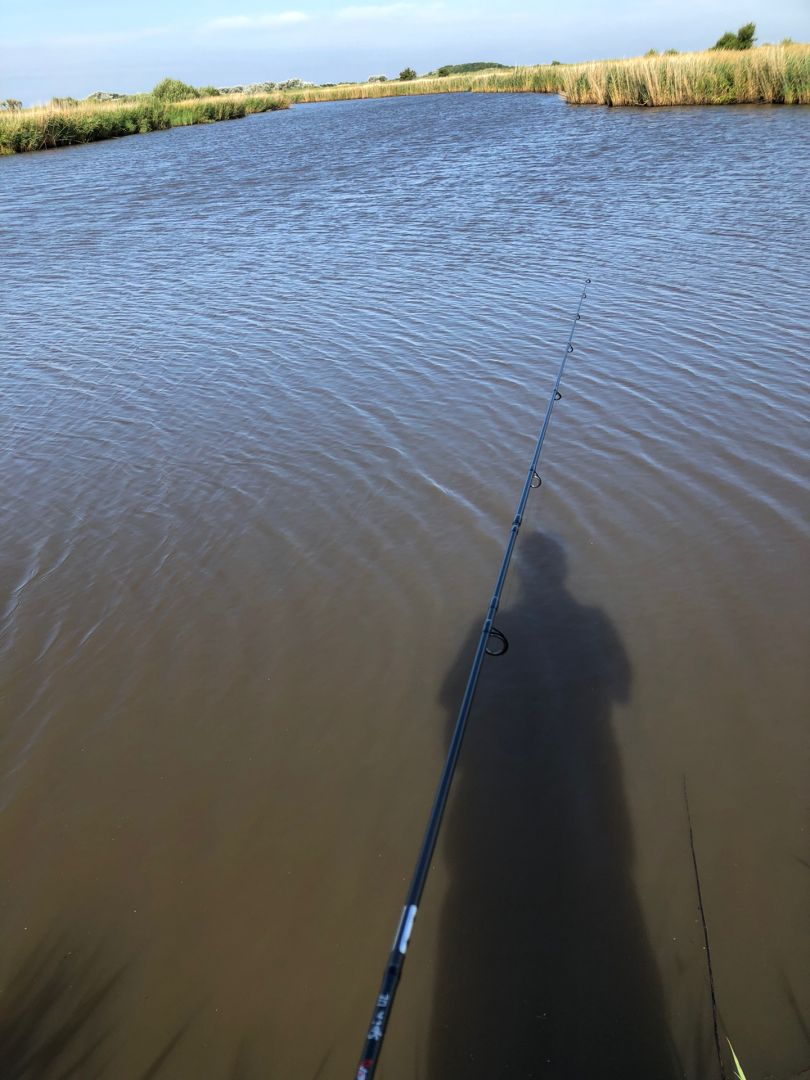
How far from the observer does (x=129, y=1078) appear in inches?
101

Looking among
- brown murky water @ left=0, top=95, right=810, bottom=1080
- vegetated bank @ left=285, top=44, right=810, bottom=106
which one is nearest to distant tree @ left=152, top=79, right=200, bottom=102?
vegetated bank @ left=285, top=44, right=810, bottom=106

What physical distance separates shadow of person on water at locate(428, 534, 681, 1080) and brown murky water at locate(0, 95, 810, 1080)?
13 mm

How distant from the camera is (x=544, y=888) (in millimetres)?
3082

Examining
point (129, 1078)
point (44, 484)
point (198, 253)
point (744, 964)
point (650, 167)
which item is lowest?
point (129, 1078)

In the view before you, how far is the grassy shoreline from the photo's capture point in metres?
27.7

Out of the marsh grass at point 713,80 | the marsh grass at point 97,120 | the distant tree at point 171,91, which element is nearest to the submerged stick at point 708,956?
the marsh grass at point 713,80

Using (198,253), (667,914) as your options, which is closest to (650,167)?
(198,253)

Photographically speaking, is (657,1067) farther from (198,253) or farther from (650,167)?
(650,167)

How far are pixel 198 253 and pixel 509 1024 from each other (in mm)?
13857

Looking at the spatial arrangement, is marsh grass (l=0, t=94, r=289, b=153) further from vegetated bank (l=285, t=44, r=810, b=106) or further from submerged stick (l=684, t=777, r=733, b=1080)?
submerged stick (l=684, t=777, r=733, b=1080)

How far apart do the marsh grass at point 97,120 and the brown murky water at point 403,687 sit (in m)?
32.8

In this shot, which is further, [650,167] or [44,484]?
[650,167]

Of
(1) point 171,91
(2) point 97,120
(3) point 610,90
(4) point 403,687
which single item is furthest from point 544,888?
(1) point 171,91

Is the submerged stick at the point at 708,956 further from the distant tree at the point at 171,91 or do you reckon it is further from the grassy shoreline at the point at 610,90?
the distant tree at the point at 171,91
